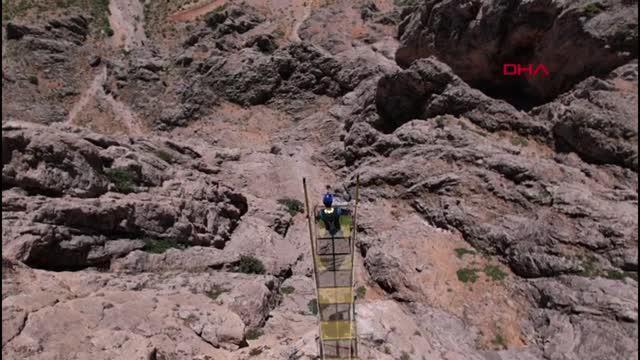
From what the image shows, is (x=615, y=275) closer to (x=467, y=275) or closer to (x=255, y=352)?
(x=467, y=275)

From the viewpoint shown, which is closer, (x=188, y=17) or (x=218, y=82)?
(x=218, y=82)

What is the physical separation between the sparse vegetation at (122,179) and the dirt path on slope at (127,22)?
121 ft

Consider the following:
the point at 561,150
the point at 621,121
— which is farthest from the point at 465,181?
the point at 621,121

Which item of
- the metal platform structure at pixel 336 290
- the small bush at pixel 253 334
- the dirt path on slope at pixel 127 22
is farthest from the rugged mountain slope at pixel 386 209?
the dirt path on slope at pixel 127 22

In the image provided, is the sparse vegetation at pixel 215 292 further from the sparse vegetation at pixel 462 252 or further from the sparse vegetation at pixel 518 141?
the sparse vegetation at pixel 518 141

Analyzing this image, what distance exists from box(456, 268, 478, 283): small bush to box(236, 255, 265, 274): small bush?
9.62 meters

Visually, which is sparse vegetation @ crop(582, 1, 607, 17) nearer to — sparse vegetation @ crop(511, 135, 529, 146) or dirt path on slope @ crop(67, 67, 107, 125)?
sparse vegetation @ crop(511, 135, 529, 146)

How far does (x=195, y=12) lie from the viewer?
5712cm

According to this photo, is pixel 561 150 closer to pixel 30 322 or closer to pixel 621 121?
pixel 621 121

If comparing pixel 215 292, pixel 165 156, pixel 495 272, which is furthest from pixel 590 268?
pixel 165 156

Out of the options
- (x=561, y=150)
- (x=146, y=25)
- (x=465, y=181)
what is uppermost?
(x=146, y=25)

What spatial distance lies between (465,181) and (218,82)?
1153 inches

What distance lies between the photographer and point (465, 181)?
78.0ft

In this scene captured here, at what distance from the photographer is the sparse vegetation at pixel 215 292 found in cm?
1620
